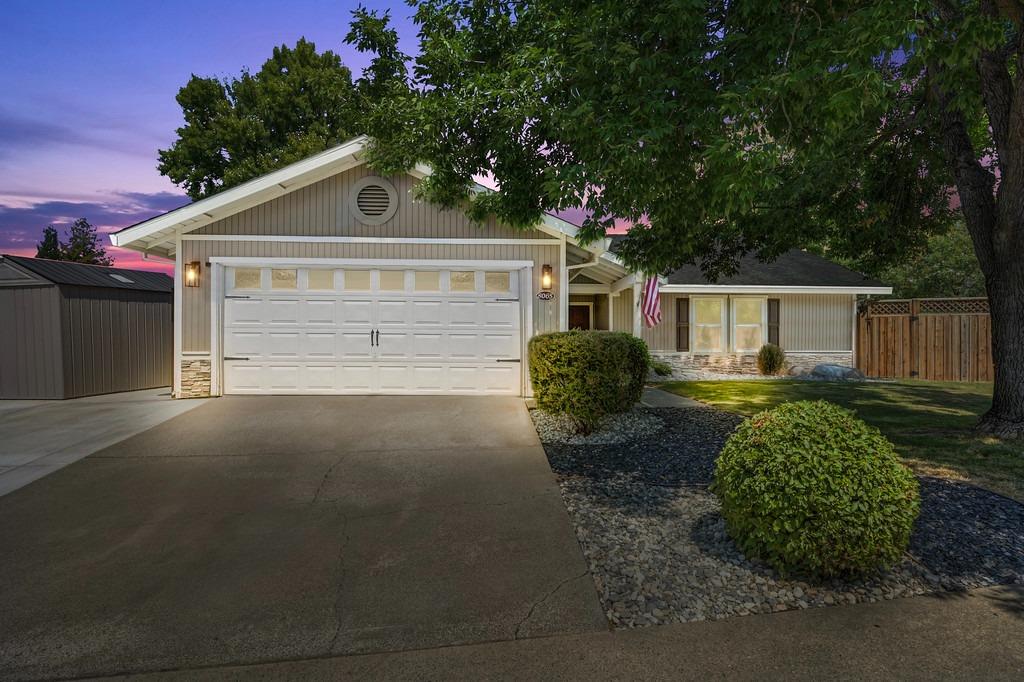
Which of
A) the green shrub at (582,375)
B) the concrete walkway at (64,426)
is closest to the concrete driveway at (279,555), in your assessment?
the concrete walkway at (64,426)

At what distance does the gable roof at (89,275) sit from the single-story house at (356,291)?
270 centimetres

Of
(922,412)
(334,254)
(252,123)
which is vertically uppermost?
(252,123)

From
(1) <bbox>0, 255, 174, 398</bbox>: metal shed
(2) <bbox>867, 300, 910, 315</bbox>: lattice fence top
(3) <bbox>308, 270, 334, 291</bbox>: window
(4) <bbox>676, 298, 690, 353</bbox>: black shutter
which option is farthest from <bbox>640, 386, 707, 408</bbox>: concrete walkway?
(1) <bbox>0, 255, 174, 398</bbox>: metal shed

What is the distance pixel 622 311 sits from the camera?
16.6 metres

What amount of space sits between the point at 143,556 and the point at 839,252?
→ 11.4m

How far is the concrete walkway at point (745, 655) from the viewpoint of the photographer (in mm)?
2385

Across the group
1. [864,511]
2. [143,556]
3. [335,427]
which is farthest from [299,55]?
[864,511]

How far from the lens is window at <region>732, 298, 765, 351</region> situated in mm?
16281

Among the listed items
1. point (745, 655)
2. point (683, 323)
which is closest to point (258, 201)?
point (745, 655)

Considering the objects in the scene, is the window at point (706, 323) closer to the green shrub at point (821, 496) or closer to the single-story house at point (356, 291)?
the single-story house at point (356, 291)

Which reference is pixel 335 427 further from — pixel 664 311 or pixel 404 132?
pixel 664 311

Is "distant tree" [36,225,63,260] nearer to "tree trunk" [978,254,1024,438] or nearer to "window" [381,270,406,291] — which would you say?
"window" [381,270,406,291]

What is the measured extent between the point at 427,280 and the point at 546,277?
2144 millimetres

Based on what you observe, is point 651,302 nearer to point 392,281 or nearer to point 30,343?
point 392,281
